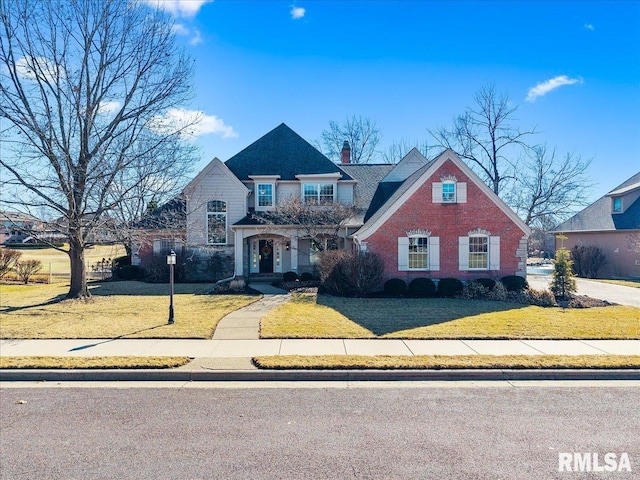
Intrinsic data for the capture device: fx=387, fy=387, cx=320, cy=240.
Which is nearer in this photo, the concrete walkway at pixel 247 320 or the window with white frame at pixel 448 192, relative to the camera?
the concrete walkway at pixel 247 320

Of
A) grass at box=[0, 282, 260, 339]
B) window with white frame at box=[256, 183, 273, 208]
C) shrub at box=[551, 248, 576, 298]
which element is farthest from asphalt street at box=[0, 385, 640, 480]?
window with white frame at box=[256, 183, 273, 208]

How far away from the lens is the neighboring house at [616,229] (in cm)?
2711

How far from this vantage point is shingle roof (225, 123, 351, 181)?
80.1 feet

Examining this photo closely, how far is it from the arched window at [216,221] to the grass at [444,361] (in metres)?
16.5

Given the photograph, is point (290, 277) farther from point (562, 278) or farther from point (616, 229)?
point (616, 229)

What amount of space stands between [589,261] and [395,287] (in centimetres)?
2061

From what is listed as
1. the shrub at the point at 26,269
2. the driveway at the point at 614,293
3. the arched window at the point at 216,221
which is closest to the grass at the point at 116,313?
the arched window at the point at 216,221

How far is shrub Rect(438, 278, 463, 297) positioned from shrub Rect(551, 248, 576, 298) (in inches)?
143

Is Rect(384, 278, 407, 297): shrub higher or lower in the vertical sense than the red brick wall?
lower

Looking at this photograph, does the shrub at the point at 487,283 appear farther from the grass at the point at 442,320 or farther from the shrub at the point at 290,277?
the shrub at the point at 290,277

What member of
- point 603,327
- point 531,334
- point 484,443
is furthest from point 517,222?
point 484,443

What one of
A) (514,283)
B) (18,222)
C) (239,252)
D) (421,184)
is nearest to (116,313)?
(18,222)

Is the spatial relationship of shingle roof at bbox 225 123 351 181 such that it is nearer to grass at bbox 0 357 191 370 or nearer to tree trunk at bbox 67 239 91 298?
tree trunk at bbox 67 239 91 298

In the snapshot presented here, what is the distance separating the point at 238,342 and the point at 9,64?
45.9ft
